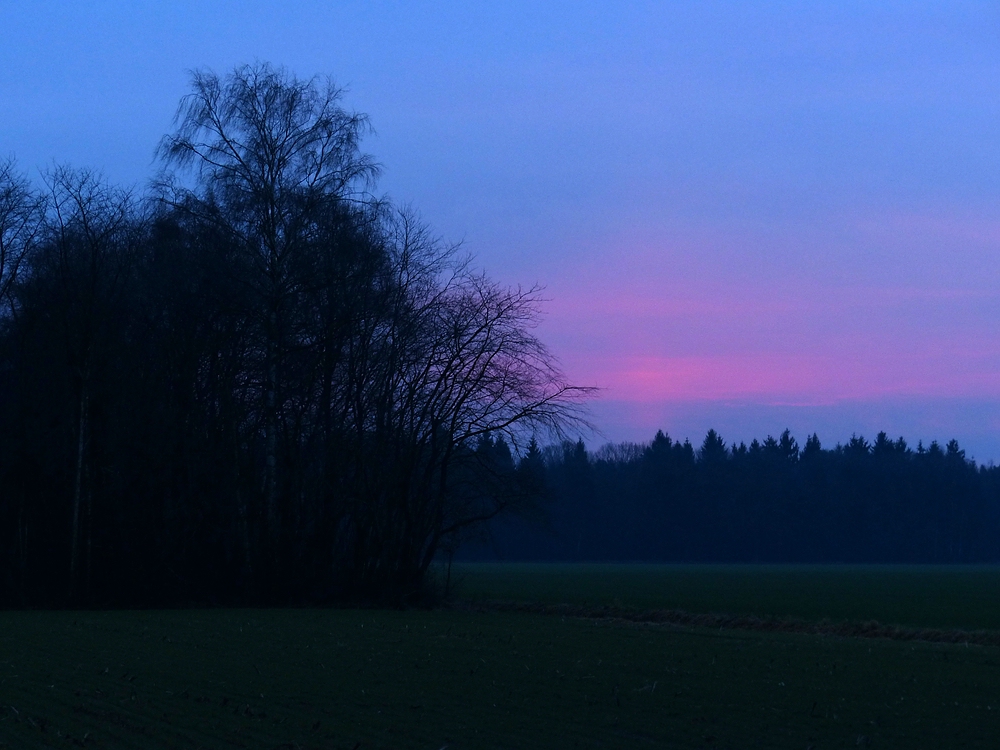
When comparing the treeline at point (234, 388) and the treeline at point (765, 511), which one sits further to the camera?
the treeline at point (765, 511)

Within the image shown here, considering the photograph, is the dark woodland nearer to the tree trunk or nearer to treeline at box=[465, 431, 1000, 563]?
the tree trunk

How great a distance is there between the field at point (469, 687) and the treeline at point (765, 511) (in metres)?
96.3

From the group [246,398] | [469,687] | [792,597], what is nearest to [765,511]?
[792,597]

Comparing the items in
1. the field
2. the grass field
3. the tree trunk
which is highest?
the tree trunk

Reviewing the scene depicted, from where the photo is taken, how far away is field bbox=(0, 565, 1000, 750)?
10281mm

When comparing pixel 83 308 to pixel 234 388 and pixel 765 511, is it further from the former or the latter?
pixel 765 511

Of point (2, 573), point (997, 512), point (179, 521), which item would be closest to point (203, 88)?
point (179, 521)

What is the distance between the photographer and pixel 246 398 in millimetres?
32250

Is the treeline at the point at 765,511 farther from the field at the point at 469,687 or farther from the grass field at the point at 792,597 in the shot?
the field at the point at 469,687

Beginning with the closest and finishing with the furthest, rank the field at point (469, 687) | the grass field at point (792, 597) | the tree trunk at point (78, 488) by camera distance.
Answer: the field at point (469, 687), the tree trunk at point (78, 488), the grass field at point (792, 597)

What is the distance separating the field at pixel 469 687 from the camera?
1028 cm

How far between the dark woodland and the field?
746 centimetres

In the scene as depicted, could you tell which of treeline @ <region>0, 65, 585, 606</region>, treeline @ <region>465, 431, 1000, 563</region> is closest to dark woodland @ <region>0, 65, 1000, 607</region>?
treeline @ <region>0, 65, 585, 606</region>

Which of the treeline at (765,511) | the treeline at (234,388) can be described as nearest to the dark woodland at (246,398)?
the treeline at (234,388)
